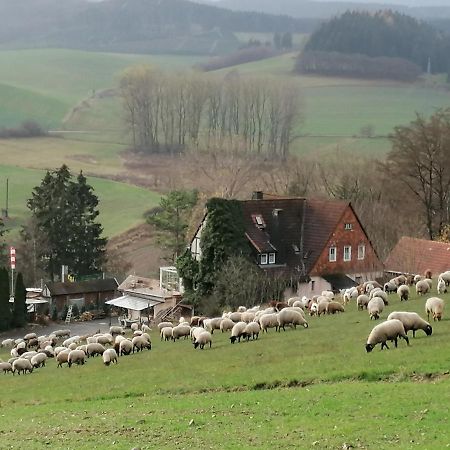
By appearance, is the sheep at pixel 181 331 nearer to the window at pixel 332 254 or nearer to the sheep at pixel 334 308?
the sheep at pixel 334 308

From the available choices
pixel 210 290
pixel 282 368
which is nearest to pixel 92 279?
pixel 210 290

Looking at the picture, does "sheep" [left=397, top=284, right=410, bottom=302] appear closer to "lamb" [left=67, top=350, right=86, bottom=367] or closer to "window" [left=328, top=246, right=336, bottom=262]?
"lamb" [left=67, top=350, right=86, bottom=367]

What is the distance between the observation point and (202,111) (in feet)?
570

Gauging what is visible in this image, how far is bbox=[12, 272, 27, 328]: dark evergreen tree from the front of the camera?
6312 centimetres

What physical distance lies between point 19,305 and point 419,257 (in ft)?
85.0

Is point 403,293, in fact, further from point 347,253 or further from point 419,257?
point 347,253

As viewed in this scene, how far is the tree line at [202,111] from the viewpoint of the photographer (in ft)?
534

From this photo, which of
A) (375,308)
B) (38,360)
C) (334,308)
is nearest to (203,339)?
(375,308)

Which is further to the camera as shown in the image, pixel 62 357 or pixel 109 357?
pixel 62 357

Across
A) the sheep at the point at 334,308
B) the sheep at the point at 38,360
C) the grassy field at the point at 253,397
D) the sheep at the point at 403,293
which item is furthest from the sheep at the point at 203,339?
the sheep at the point at 403,293

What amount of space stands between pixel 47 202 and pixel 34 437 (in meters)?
61.1

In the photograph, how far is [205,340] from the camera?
34.8 meters

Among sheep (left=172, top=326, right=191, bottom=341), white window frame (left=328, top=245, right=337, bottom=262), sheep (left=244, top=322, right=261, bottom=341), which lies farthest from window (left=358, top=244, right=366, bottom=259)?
sheep (left=244, top=322, right=261, bottom=341)

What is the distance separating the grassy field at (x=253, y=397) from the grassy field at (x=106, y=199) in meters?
71.0
